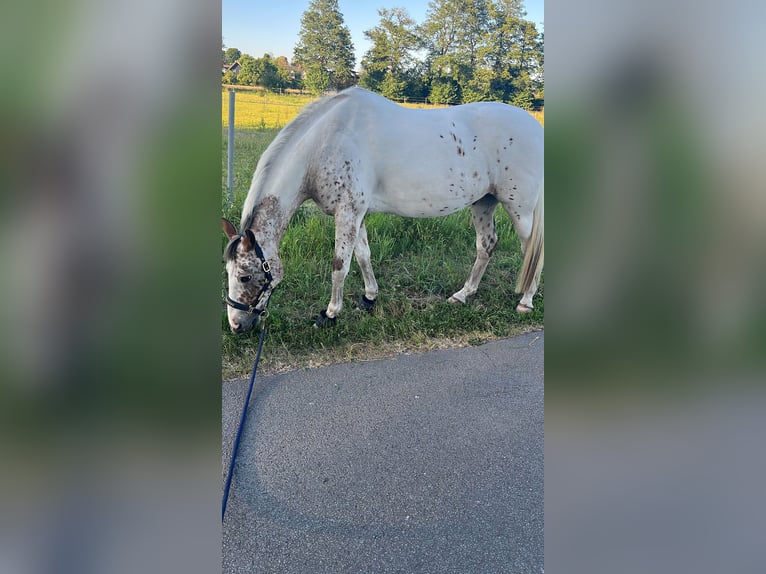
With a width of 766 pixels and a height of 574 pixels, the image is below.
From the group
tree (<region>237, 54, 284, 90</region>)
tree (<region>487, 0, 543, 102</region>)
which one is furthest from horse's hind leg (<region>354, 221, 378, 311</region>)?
tree (<region>487, 0, 543, 102</region>)

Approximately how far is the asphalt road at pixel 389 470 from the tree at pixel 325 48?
2.56 metres

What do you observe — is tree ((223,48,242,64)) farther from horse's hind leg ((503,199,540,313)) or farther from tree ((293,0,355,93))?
horse's hind leg ((503,199,540,313))

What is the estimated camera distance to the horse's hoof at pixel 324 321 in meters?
3.79

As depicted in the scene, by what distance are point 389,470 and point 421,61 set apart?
337cm

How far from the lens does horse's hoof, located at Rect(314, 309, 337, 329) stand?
3787mm

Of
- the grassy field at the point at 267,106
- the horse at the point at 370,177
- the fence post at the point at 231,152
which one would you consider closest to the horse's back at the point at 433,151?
the horse at the point at 370,177

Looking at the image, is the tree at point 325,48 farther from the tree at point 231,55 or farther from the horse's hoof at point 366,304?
the horse's hoof at point 366,304

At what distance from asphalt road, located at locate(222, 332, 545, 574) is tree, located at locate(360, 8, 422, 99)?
2.51 m
